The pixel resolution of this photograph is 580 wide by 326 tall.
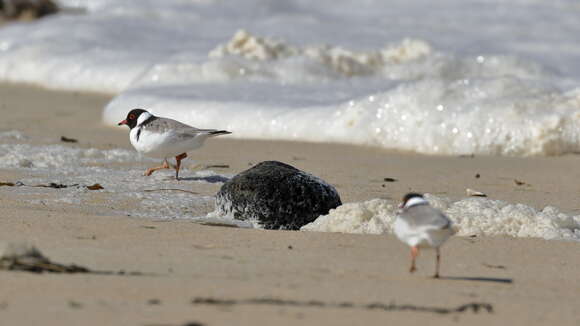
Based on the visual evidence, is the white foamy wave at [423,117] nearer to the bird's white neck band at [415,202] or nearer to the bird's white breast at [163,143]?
the bird's white breast at [163,143]

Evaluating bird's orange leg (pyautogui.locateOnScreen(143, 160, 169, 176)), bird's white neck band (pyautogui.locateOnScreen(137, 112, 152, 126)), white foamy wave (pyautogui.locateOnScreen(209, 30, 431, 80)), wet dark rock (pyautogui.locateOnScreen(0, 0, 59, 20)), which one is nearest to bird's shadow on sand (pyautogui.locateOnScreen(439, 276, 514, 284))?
bird's orange leg (pyautogui.locateOnScreen(143, 160, 169, 176))

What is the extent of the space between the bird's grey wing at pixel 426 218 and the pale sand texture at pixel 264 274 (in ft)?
0.82

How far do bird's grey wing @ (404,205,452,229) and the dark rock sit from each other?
53.1 inches

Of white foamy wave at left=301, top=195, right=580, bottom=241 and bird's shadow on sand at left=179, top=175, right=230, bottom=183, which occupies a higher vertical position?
bird's shadow on sand at left=179, top=175, right=230, bottom=183

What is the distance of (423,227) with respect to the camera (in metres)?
3.89

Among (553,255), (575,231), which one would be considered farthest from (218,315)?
(575,231)

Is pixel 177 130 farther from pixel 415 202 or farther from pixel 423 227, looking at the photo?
pixel 423 227

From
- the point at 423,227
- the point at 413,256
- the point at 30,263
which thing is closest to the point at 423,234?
the point at 423,227

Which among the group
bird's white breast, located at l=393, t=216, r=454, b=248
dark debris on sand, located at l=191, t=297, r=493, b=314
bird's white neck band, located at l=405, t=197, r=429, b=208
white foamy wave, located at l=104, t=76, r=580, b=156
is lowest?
dark debris on sand, located at l=191, t=297, r=493, b=314

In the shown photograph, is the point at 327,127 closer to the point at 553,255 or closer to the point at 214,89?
the point at 214,89

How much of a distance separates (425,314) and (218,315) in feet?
2.41

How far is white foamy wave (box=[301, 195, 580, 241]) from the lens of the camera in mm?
5113

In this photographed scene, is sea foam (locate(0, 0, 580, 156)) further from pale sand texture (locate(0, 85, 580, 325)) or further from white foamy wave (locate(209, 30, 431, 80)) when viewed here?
pale sand texture (locate(0, 85, 580, 325))

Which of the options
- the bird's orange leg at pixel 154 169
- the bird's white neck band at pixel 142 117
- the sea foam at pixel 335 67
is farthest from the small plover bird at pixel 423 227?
the sea foam at pixel 335 67
